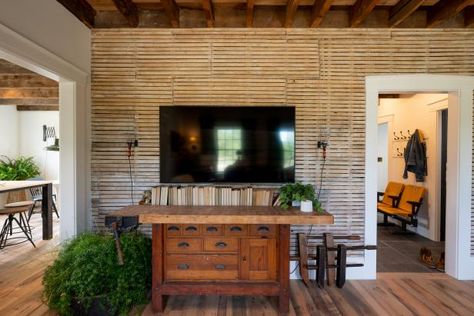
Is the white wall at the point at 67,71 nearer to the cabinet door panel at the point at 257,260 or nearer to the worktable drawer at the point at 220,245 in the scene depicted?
the worktable drawer at the point at 220,245

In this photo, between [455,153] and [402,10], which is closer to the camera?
[402,10]

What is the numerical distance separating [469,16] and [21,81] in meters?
6.31

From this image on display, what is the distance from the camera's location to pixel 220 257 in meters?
2.50

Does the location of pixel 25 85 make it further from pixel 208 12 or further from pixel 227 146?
pixel 227 146

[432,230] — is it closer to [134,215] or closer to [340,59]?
[340,59]

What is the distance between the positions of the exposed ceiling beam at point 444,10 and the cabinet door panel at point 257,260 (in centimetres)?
290

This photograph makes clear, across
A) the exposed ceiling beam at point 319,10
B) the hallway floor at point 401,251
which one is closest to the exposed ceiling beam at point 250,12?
the exposed ceiling beam at point 319,10

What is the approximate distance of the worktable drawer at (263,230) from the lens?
2.52 meters

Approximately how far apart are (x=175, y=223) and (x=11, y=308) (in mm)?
1685

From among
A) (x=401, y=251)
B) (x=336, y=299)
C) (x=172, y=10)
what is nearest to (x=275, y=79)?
(x=172, y=10)

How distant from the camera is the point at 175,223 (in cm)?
233

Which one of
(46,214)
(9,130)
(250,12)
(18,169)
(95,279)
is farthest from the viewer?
(9,130)

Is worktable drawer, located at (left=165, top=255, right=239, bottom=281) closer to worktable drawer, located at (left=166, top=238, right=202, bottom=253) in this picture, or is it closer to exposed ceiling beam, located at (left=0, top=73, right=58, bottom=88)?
worktable drawer, located at (left=166, top=238, right=202, bottom=253)

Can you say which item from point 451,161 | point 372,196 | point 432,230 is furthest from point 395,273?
point 432,230
